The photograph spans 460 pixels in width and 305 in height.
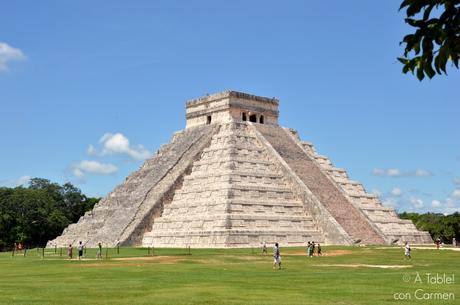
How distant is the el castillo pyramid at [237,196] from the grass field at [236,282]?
1088 cm

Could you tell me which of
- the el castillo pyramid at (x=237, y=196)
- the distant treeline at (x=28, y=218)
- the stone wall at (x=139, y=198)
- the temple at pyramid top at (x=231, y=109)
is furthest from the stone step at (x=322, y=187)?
the distant treeline at (x=28, y=218)

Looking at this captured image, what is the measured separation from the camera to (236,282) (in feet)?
66.5

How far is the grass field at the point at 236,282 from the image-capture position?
16141 mm

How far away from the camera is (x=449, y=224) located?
6825cm

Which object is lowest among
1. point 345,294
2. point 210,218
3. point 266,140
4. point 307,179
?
point 345,294

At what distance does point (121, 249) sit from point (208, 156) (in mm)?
12167

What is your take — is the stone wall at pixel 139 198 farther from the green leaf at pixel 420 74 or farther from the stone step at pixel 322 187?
the green leaf at pixel 420 74

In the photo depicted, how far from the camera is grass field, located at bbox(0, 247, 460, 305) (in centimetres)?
1614

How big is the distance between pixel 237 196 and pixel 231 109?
12.2m

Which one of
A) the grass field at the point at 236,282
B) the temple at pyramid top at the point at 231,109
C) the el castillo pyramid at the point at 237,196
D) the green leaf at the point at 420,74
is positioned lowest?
the grass field at the point at 236,282

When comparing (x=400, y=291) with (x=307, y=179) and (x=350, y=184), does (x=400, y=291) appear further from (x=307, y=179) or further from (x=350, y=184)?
(x=350, y=184)

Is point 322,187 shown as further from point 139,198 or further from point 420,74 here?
point 420,74

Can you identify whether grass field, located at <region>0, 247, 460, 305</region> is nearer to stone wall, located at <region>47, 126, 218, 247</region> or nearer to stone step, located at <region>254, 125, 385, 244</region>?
stone step, located at <region>254, 125, 385, 244</region>

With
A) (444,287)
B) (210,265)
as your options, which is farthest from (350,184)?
(444,287)
